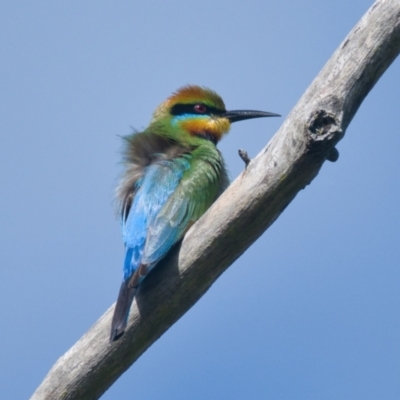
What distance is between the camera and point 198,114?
5.41 meters

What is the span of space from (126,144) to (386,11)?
6.60 feet

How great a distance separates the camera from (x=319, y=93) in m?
3.33

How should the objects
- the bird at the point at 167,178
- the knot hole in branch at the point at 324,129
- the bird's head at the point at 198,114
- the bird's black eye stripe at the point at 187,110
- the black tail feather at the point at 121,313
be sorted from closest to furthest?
1. the knot hole in branch at the point at 324,129
2. the black tail feather at the point at 121,313
3. the bird at the point at 167,178
4. the bird's head at the point at 198,114
5. the bird's black eye stripe at the point at 187,110

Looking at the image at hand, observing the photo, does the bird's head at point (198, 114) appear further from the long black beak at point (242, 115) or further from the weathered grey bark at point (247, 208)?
the weathered grey bark at point (247, 208)

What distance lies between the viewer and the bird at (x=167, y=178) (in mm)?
3930

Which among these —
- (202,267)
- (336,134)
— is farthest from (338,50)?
(202,267)

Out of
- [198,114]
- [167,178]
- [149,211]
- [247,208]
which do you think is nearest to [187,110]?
[198,114]

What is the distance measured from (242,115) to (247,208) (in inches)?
85.3

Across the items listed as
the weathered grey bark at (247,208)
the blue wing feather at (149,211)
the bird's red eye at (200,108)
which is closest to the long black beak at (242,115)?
the bird's red eye at (200,108)

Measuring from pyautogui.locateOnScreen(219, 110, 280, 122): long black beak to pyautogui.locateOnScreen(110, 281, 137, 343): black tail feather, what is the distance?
2.13m

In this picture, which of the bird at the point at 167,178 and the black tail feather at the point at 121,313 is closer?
the black tail feather at the point at 121,313

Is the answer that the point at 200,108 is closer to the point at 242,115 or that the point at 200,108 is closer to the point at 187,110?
the point at 187,110

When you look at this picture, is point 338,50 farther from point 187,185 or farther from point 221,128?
point 221,128

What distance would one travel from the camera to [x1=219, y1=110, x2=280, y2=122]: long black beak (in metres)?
5.49
